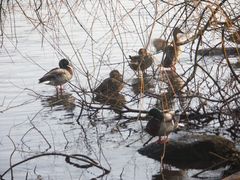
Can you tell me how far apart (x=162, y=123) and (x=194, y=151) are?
94 cm

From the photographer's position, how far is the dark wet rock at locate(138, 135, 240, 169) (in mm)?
7711

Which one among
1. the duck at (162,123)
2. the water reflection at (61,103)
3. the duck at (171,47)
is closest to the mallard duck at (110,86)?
the water reflection at (61,103)

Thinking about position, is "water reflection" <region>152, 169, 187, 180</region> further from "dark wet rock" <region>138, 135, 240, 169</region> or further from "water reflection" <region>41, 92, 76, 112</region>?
"water reflection" <region>41, 92, 76, 112</region>

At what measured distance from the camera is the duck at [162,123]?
8.65 meters

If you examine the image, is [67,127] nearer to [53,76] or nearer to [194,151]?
[194,151]

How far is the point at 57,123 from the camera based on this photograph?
9.96 meters

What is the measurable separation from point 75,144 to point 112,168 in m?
1.32

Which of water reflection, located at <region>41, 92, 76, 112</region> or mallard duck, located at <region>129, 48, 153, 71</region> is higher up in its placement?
mallard duck, located at <region>129, 48, 153, 71</region>

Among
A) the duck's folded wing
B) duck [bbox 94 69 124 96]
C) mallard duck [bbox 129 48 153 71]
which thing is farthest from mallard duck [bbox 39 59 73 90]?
mallard duck [bbox 129 48 153 71]

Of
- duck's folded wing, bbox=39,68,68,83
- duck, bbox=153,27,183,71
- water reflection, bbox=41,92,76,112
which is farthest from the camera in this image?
duck's folded wing, bbox=39,68,68,83

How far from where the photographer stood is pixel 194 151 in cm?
792

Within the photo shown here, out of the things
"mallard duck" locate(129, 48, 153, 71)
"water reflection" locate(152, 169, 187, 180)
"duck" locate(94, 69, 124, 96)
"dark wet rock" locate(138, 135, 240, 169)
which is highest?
"mallard duck" locate(129, 48, 153, 71)

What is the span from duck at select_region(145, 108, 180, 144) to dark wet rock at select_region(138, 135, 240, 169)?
0.47m

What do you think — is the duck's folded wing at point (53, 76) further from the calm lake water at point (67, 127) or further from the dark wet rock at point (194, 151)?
the dark wet rock at point (194, 151)
